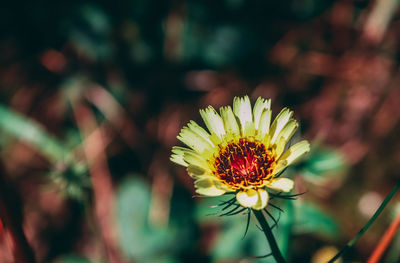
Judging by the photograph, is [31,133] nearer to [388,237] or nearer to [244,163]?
[244,163]

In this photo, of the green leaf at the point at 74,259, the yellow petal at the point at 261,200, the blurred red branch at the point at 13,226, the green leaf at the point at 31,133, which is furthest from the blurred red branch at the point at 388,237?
the green leaf at the point at 31,133

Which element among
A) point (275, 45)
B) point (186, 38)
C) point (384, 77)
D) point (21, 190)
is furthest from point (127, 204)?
point (384, 77)

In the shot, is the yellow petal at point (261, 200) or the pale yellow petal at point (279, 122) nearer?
the yellow petal at point (261, 200)

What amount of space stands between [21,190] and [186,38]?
131cm

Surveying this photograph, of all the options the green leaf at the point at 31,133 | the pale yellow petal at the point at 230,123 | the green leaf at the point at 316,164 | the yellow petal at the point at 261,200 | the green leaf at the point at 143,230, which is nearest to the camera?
the yellow petal at the point at 261,200

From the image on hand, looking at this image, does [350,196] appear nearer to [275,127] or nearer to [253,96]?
[253,96]

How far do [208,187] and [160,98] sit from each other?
1334 millimetres

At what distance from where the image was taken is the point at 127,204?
1.78m

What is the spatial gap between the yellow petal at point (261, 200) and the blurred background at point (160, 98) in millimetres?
800

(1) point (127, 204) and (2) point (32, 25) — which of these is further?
(2) point (32, 25)

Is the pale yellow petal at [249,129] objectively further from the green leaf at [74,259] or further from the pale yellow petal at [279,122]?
the green leaf at [74,259]

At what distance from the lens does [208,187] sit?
2.81 ft

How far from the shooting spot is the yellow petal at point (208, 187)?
32.7 inches

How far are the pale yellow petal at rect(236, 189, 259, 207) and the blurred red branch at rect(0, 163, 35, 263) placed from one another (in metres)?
0.64
